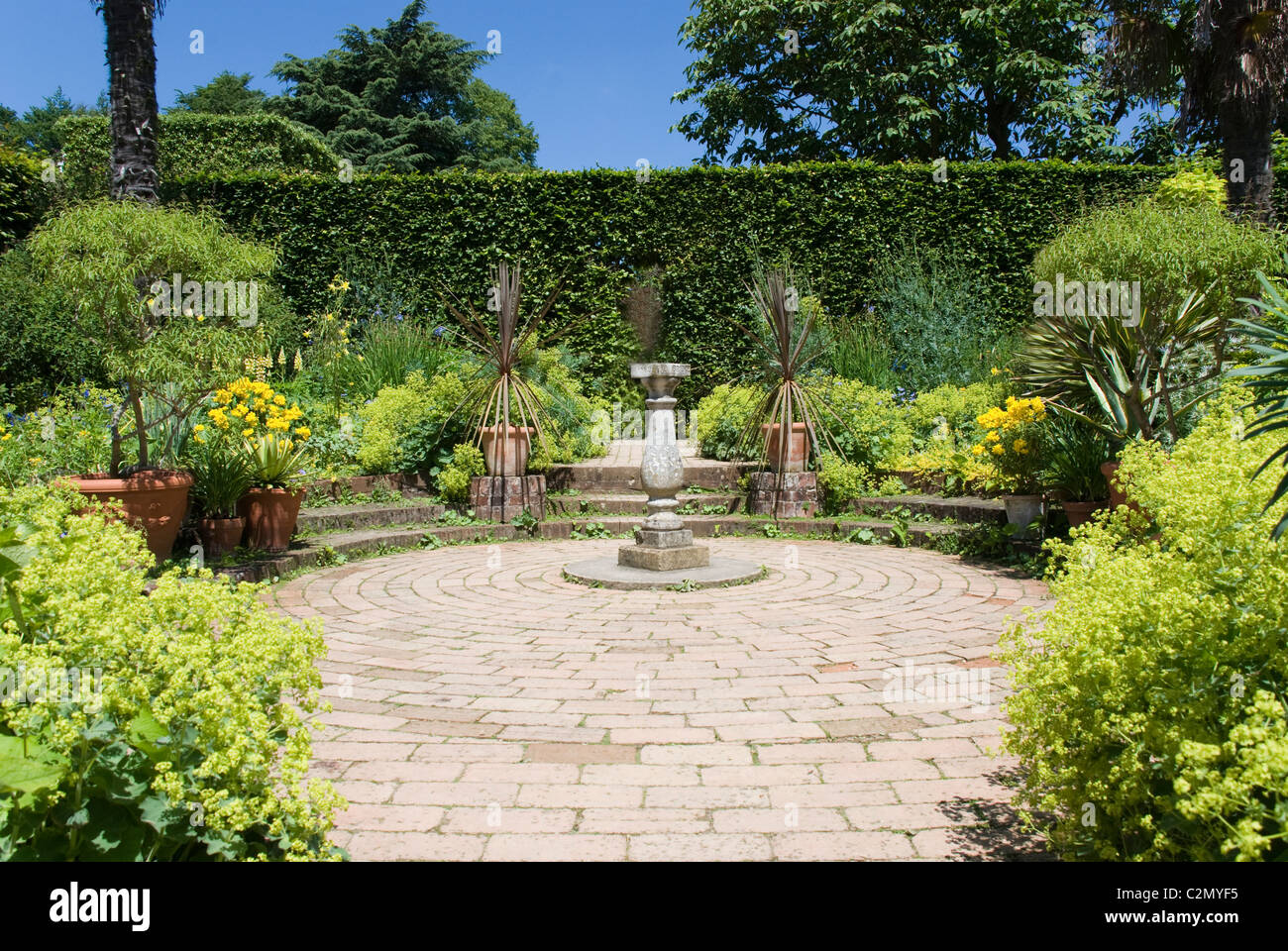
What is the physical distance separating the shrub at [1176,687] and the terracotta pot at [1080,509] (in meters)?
4.10

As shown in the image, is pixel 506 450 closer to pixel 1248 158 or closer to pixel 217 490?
pixel 217 490

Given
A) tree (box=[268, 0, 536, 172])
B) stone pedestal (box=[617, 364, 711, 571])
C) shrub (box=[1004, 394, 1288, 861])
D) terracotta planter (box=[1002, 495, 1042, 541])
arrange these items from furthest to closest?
tree (box=[268, 0, 536, 172])
terracotta planter (box=[1002, 495, 1042, 541])
stone pedestal (box=[617, 364, 711, 571])
shrub (box=[1004, 394, 1288, 861])

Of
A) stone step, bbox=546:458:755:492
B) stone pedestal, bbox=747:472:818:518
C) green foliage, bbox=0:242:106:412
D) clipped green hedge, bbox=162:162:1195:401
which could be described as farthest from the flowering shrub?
green foliage, bbox=0:242:106:412

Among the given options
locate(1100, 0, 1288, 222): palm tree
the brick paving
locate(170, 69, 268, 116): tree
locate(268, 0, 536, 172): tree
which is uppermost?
locate(170, 69, 268, 116): tree

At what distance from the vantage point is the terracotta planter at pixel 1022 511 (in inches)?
262

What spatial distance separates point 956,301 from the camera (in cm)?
1165

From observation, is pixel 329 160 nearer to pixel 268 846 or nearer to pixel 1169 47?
pixel 1169 47

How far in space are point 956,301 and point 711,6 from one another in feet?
35.6

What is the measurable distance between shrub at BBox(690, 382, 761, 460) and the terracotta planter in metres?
3.13

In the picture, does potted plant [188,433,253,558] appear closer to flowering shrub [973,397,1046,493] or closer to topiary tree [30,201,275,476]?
topiary tree [30,201,275,476]

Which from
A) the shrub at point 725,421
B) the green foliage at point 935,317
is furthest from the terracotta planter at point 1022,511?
the green foliage at point 935,317

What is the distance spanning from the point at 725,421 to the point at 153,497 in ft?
20.2

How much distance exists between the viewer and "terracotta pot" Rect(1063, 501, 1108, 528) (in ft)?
19.5
